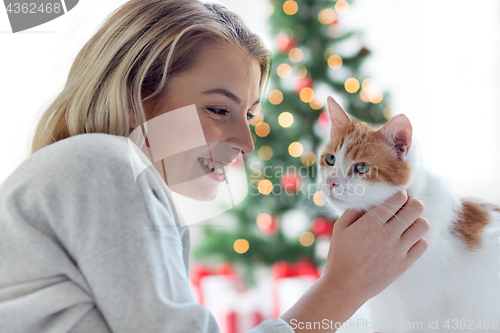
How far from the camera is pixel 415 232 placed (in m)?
0.69

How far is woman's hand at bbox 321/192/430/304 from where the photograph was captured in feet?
2.15

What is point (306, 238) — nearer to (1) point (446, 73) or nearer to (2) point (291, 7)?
(2) point (291, 7)

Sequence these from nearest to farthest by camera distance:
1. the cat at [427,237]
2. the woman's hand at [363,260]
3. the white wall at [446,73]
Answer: the woman's hand at [363,260] < the cat at [427,237] < the white wall at [446,73]

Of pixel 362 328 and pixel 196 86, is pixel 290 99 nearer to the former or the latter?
pixel 196 86

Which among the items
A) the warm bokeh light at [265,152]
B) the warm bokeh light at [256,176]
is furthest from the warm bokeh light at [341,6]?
the warm bokeh light at [256,176]

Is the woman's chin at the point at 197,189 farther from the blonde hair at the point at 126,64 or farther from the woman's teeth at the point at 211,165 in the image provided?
the blonde hair at the point at 126,64

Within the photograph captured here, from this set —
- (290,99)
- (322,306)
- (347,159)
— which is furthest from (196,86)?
(290,99)

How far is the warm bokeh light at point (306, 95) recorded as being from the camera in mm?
1880

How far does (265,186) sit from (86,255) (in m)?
1.44

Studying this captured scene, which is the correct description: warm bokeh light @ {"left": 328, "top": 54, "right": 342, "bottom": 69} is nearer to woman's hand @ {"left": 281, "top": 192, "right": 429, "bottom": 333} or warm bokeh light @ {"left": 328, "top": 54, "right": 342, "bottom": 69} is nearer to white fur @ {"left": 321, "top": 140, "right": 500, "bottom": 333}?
white fur @ {"left": 321, "top": 140, "right": 500, "bottom": 333}

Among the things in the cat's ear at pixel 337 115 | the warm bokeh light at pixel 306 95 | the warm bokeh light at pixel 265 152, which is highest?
the cat's ear at pixel 337 115

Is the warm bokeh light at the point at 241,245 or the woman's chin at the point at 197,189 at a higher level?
the woman's chin at the point at 197,189

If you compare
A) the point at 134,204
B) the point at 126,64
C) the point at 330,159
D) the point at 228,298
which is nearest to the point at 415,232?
the point at 330,159

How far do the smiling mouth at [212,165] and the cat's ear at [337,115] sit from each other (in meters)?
0.32
